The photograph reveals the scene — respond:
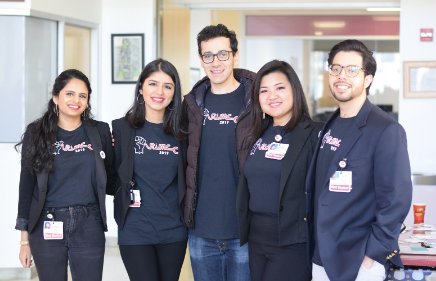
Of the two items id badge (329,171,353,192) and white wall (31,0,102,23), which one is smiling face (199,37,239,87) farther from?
white wall (31,0,102,23)

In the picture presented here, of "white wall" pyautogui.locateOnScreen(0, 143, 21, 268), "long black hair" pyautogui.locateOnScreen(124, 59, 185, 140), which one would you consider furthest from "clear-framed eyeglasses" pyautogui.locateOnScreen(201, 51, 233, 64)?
"white wall" pyautogui.locateOnScreen(0, 143, 21, 268)

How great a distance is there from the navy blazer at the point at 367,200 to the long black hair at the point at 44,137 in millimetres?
1445

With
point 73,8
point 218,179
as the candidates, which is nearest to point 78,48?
point 73,8

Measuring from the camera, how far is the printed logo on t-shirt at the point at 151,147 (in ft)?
9.30

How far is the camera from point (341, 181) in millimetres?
2205

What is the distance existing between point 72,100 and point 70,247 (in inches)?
31.2

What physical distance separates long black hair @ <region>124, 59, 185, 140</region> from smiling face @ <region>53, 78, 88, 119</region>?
270 millimetres

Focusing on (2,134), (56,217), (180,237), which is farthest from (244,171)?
(2,134)

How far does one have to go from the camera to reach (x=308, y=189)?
2391 millimetres

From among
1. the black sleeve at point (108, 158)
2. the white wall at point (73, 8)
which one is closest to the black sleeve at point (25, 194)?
the black sleeve at point (108, 158)

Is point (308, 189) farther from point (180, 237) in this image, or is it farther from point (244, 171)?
point (180, 237)

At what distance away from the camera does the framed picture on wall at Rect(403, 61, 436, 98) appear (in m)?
5.64

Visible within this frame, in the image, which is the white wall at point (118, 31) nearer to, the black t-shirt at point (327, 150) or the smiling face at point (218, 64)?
the smiling face at point (218, 64)

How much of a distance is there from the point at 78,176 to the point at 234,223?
869 mm
